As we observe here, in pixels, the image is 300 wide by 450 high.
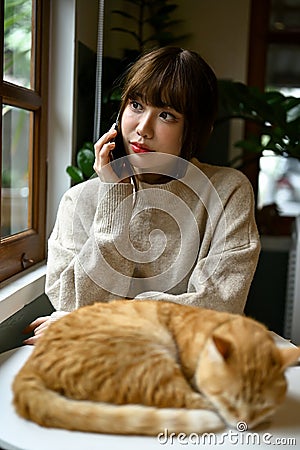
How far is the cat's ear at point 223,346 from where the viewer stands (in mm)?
733

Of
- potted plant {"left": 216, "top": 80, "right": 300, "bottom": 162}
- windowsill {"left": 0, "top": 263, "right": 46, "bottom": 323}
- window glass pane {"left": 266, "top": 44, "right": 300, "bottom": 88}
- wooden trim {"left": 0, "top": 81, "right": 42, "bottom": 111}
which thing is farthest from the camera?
window glass pane {"left": 266, "top": 44, "right": 300, "bottom": 88}

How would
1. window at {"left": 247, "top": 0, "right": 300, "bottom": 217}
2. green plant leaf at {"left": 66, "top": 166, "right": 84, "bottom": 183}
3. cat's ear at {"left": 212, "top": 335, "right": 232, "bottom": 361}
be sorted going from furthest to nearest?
window at {"left": 247, "top": 0, "right": 300, "bottom": 217}
green plant leaf at {"left": 66, "top": 166, "right": 84, "bottom": 183}
cat's ear at {"left": 212, "top": 335, "right": 232, "bottom": 361}

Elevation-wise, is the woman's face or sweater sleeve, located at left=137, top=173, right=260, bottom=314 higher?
the woman's face

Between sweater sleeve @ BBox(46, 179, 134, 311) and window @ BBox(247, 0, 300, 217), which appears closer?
sweater sleeve @ BBox(46, 179, 134, 311)

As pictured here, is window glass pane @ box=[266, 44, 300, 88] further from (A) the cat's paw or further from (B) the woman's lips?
(A) the cat's paw

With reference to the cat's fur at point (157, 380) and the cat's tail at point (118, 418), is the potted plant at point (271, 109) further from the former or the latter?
the cat's tail at point (118, 418)

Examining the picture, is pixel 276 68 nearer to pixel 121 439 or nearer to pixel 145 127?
pixel 145 127

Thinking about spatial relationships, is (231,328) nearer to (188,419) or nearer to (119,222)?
(188,419)

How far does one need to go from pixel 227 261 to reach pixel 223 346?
1.61 ft

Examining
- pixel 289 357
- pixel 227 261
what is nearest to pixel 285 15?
pixel 227 261

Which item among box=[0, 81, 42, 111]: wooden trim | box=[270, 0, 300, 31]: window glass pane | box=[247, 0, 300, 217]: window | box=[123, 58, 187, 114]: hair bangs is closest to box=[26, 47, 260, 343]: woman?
box=[123, 58, 187, 114]: hair bangs

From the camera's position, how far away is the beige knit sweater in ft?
3.90

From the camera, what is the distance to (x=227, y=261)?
1213 mm

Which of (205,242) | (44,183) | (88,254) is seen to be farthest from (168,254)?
(44,183)
